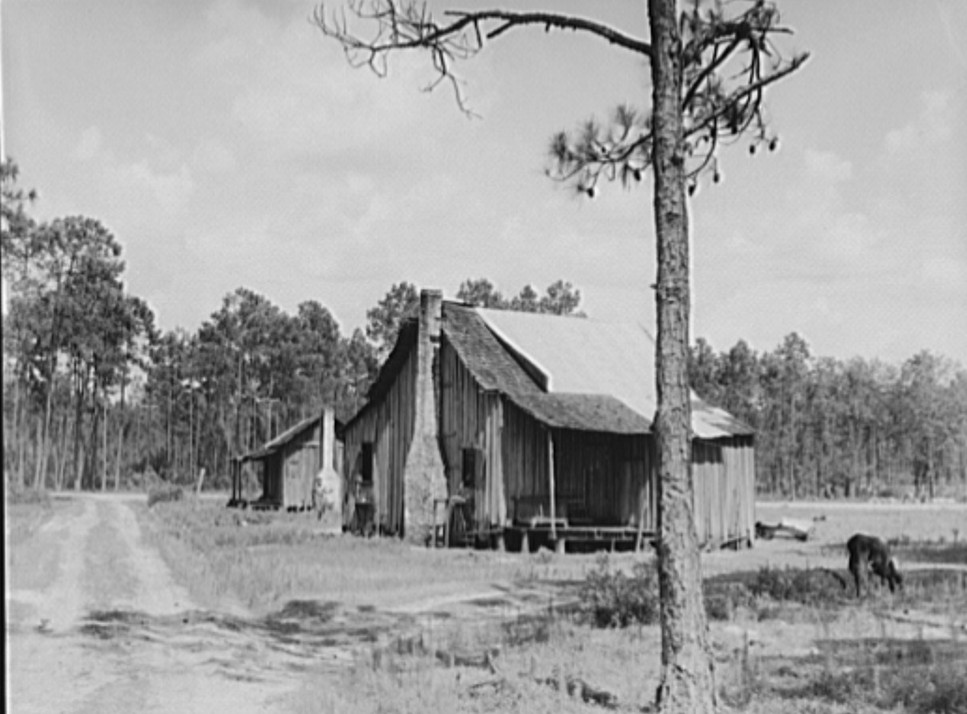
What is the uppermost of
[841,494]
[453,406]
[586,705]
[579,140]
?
[579,140]

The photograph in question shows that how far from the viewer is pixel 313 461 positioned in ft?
17.2

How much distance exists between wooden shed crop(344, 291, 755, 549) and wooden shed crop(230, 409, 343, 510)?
0.29 m

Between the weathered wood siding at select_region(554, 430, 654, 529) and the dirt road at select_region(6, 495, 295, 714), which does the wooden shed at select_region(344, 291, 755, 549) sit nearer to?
the weathered wood siding at select_region(554, 430, 654, 529)

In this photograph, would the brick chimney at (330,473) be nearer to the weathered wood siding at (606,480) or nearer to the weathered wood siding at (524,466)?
the weathered wood siding at (524,466)

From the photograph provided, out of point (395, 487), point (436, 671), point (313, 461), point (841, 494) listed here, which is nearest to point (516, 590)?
point (395, 487)

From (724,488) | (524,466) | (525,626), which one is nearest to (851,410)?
(524,466)

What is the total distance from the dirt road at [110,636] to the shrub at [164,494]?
107 mm

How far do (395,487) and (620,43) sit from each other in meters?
3.21

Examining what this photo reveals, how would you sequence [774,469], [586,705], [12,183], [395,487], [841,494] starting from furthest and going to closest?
[774,469], [841,494], [395,487], [586,705], [12,183]

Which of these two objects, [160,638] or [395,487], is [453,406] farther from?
[160,638]

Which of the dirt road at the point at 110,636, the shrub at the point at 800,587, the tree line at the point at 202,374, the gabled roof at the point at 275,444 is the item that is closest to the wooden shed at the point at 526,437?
the tree line at the point at 202,374

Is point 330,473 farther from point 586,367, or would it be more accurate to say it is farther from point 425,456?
point 586,367

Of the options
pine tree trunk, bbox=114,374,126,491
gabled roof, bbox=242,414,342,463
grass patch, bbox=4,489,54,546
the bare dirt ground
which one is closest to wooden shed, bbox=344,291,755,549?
gabled roof, bbox=242,414,342,463

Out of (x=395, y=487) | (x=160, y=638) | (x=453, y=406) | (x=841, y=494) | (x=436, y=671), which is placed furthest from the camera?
(x=841, y=494)
